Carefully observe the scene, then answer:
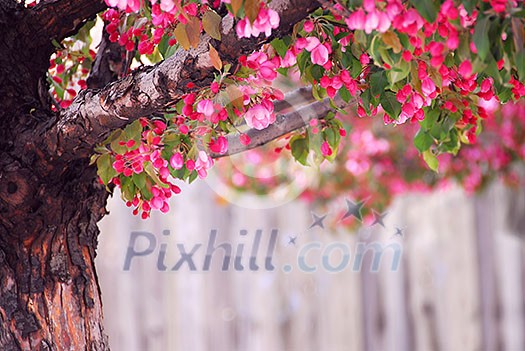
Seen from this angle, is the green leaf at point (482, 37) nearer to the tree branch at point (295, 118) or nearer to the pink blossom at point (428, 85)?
the pink blossom at point (428, 85)

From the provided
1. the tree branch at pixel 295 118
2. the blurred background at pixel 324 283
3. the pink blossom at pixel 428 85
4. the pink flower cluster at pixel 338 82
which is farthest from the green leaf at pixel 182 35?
the blurred background at pixel 324 283

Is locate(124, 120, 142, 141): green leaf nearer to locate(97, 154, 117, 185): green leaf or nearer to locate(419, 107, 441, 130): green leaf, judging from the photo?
locate(97, 154, 117, 185): green leaf

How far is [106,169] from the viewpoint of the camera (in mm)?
1564

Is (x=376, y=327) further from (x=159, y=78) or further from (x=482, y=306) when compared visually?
(x=159, y=78)

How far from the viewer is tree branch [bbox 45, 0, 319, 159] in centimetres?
129

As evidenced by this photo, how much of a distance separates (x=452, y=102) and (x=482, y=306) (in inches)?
121

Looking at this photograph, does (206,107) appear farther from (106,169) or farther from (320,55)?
(106,169)

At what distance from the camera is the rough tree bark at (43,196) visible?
1.61 meters

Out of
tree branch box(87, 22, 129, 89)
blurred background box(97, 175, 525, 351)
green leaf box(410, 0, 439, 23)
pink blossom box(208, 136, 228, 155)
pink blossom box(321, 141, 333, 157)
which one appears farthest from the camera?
blurred background box(97, 175, 525, 351)

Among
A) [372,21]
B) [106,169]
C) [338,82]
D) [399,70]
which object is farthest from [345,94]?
[106,169]

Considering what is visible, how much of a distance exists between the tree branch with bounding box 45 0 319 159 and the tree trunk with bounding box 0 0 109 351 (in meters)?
0.06

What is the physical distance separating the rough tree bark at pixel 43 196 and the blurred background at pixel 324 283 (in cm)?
260

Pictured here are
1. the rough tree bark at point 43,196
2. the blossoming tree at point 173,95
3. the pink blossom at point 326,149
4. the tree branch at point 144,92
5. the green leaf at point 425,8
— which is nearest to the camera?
the green leaf at point 425,8

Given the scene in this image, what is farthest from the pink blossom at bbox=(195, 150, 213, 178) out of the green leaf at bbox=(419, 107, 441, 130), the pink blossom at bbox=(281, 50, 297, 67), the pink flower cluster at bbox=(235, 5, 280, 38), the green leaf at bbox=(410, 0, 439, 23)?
the green leaf at bbox=(410, 0, 439, 23)
